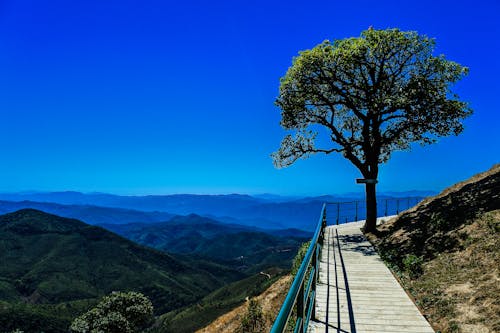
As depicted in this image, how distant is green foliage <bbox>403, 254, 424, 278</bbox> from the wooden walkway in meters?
0.63

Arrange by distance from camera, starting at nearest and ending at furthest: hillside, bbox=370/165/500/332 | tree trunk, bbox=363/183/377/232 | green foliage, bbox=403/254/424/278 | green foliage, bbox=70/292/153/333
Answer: hillside, bbox=370/165/500/332
green foliage, bbox=403/254/424/278
tree trunk, bbox=363/183/377/232
green foliage, bbox=70/292/153/333

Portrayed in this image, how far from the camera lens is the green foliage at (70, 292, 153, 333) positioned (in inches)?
2093

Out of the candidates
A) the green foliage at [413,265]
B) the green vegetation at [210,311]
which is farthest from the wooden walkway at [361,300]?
the green vegetation at [210,311]

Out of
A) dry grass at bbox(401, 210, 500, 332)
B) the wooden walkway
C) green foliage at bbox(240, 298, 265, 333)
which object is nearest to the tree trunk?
the wooden walkway

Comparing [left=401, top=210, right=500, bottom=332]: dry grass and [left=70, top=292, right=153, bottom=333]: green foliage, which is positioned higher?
[left=401, top=210, right=500, bottom=332]: dry grass

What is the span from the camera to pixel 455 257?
462 inches

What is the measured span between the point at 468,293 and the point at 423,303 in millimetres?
1094

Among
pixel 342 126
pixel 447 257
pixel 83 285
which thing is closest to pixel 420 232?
pixel 447 257

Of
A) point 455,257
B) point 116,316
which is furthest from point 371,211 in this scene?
point 116,316

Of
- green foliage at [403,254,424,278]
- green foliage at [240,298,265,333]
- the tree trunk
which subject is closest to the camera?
green foliage at [403,254,424,278]

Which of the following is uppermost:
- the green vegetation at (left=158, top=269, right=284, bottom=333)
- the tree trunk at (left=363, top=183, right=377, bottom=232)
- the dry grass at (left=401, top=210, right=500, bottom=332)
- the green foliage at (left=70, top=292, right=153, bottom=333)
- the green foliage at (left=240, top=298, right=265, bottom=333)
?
the tree trunk at (left=363, top=183, right=377, bottom=232)

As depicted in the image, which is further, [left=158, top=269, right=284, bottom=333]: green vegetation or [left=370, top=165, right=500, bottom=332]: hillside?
[left=158, top=269, right=284, bottom=333]: green vegetation

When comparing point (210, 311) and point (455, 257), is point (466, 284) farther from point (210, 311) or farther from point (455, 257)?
point (210, 311)

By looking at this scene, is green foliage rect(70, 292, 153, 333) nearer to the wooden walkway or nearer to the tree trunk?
the tree trunk
